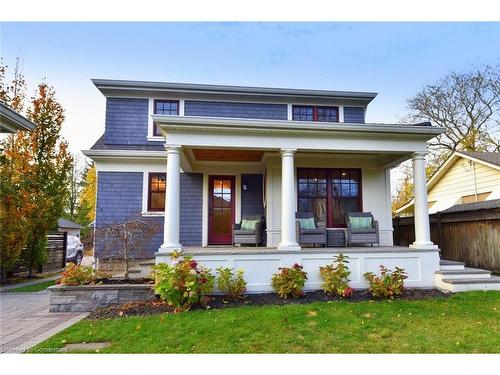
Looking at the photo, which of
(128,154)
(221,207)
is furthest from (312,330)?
(128,154)

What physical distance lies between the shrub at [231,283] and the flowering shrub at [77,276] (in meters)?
2.52

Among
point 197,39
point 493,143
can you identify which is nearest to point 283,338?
point 197,39

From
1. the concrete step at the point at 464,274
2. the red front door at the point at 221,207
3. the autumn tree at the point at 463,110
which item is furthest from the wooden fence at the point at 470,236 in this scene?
the autumn tree at the point at 463,110

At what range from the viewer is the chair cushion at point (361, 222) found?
773 centimetres

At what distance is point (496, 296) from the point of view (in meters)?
5.95

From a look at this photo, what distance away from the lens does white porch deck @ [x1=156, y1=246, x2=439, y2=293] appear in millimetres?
6297

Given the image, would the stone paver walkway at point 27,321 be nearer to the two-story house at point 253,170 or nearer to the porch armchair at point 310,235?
the two-story house at point 253,170

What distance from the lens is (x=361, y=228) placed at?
25.2 feet

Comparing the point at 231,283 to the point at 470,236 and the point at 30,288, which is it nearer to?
the point at 30,288

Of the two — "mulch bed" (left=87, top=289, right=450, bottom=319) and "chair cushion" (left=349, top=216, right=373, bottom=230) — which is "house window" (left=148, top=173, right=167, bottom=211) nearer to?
"mulch bed" (left=87, top=289, right=450, bottom=319)

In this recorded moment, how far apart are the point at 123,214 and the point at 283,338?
681cm

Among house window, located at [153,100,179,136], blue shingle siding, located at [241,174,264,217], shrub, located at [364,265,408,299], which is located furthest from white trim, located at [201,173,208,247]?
shrub, located at [364,265,408,299]

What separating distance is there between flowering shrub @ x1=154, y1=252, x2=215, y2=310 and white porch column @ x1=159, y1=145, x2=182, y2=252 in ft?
1.82
